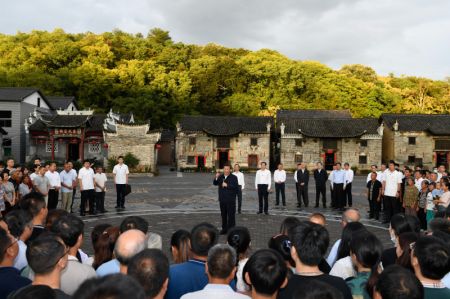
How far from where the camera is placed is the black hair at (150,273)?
314cm

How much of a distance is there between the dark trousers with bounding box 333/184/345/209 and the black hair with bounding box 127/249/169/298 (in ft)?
47.2

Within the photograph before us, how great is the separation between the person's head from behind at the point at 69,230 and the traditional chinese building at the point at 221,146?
41365 mm

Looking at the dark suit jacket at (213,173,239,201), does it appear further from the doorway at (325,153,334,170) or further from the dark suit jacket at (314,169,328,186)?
the doorway at (325,153,334,170)

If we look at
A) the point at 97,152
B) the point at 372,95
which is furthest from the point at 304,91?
the point at 97,152

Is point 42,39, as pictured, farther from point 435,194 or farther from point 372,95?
point 435,194

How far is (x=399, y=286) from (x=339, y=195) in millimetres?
14079

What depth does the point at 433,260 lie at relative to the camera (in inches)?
145

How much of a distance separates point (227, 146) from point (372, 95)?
26634 millimetres

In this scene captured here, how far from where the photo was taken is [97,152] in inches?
1757

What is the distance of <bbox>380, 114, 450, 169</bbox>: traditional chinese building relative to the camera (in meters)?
44.5

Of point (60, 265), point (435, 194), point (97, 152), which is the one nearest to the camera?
point (60, 265)

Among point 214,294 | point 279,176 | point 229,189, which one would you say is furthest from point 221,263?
point 279,176

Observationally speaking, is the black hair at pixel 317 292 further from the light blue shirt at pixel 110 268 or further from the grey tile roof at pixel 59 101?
the grey tile roof at pixel 59 101

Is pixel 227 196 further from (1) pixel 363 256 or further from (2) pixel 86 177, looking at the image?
(1) pixel 363 256
